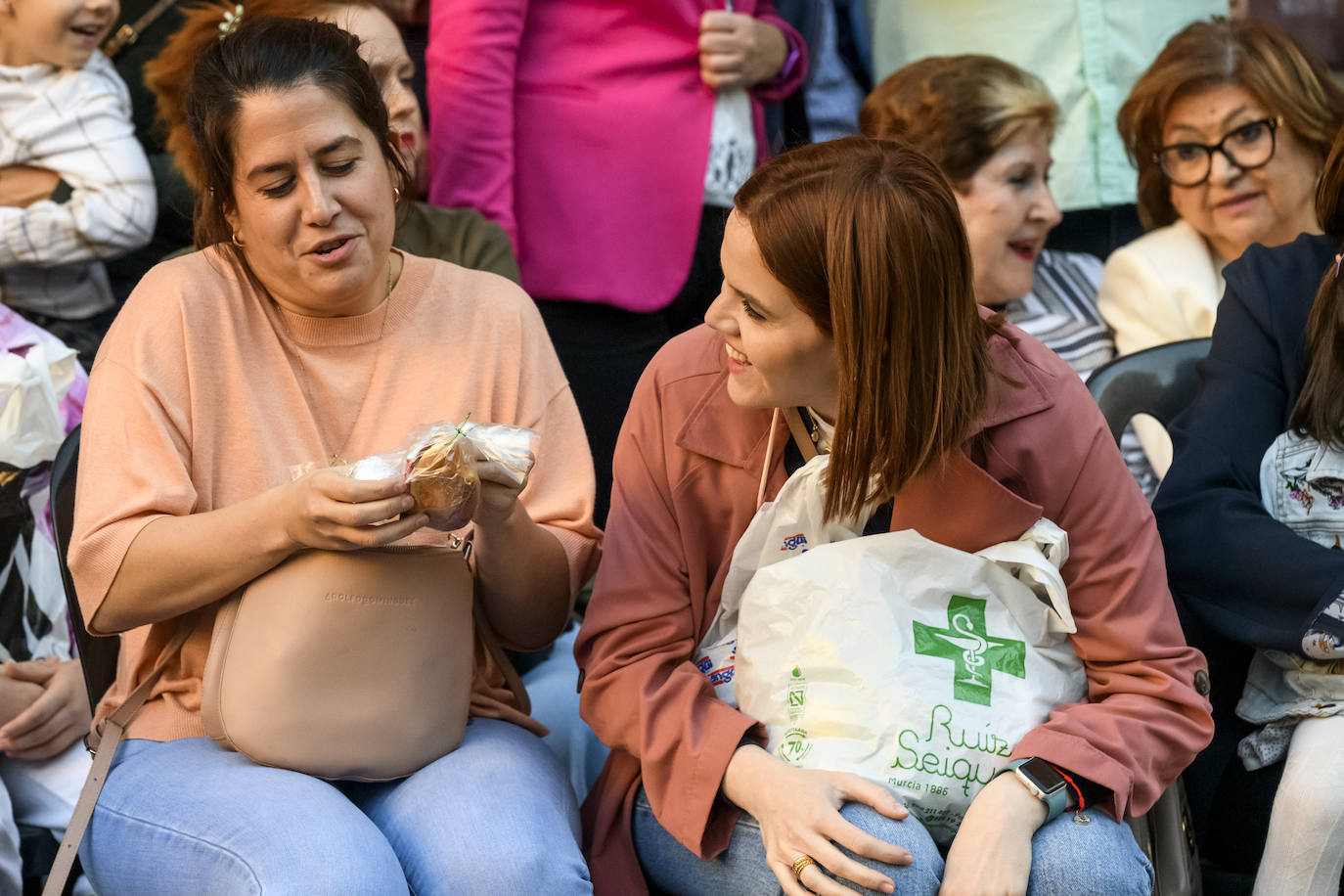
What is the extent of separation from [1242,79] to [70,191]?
259cm

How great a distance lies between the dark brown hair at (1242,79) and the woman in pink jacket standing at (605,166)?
97 cm

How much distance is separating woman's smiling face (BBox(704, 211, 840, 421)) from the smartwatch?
56 cm

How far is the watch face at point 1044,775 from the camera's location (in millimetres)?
1765

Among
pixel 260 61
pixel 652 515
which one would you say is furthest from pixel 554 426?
pixel 260 61

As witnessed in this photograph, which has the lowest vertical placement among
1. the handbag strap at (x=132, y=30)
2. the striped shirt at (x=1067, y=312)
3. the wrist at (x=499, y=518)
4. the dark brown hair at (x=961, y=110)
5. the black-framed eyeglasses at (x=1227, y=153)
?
the striped shirt at (x=1067, y=312)

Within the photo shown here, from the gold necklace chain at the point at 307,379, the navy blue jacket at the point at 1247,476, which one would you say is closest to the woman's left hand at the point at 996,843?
the navy blue jacket at the point at 1247,476

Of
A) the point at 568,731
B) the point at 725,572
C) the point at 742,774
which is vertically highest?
the point at 725,572

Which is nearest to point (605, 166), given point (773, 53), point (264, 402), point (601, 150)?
point (601, 150)

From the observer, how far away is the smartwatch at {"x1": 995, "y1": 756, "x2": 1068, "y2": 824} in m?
1.76

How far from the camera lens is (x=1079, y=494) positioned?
1.94 meters

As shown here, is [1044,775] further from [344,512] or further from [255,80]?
[255,80]

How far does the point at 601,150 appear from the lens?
10.1 ft

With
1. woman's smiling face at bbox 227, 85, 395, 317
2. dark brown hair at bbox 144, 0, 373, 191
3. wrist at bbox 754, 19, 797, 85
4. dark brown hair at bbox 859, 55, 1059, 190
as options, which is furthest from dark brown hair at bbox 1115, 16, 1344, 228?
woman's smiling face at bbox 227, 85, 395, 317

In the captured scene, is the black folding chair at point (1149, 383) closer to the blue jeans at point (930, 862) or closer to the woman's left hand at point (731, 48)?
the blue jeans at point (930, 862)
